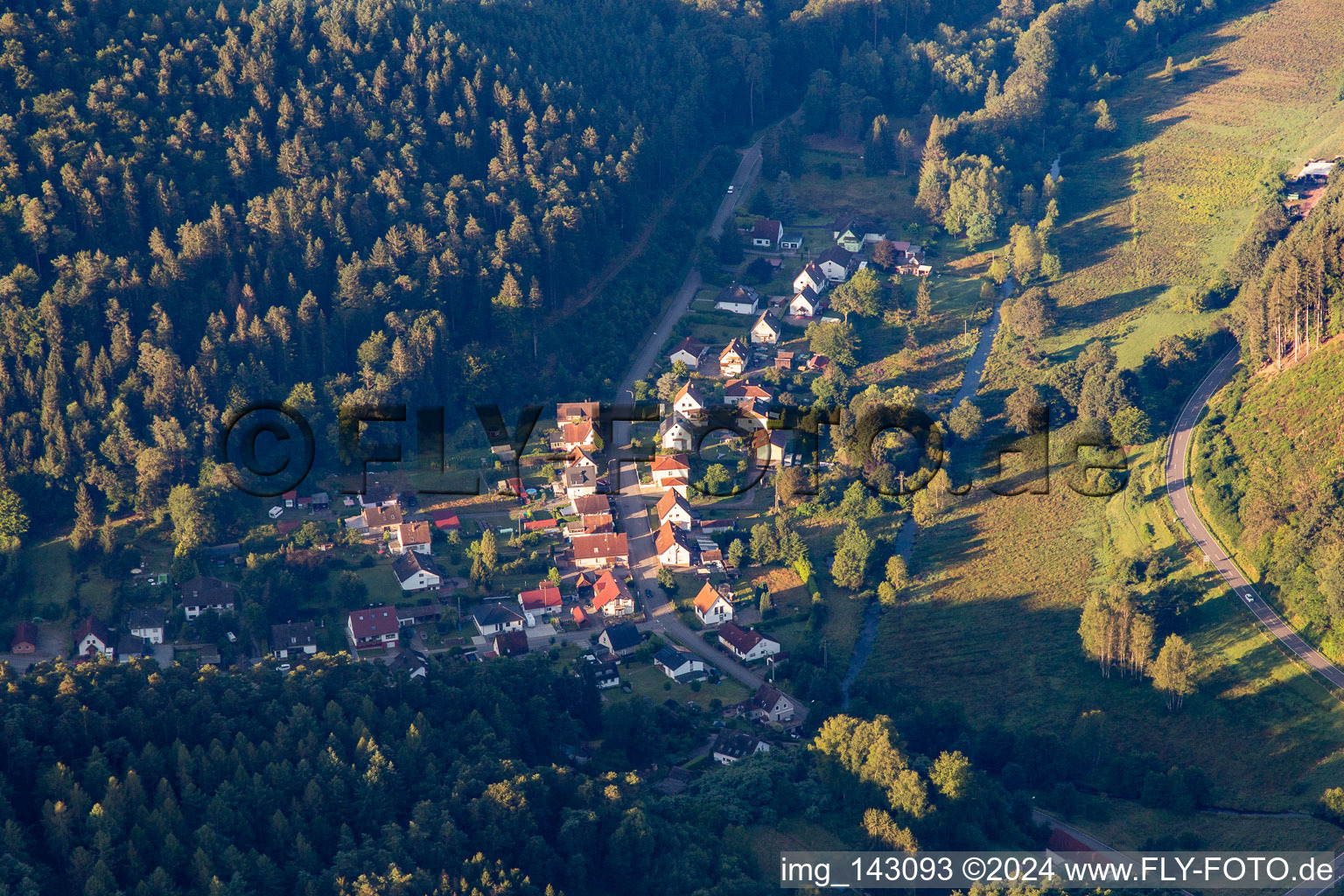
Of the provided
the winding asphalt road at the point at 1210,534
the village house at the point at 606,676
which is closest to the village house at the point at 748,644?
the village house at the point at 606,676

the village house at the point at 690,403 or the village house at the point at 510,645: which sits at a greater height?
the village house at the point at 690,403

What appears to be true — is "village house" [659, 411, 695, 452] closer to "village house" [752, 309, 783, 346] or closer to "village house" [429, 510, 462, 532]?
"village house" [752, 309, 783, 346]

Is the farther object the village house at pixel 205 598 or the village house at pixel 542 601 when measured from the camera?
the village house at pixel 542 601

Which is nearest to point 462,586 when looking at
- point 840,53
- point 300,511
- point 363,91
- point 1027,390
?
point 300,511

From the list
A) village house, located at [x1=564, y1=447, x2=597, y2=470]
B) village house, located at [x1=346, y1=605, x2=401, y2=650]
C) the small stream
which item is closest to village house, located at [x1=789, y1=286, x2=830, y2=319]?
the small stream

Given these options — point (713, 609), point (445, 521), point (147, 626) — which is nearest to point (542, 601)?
point (713, 609)

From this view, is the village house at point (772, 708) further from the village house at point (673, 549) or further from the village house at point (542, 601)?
the village house at point (542, 601)
